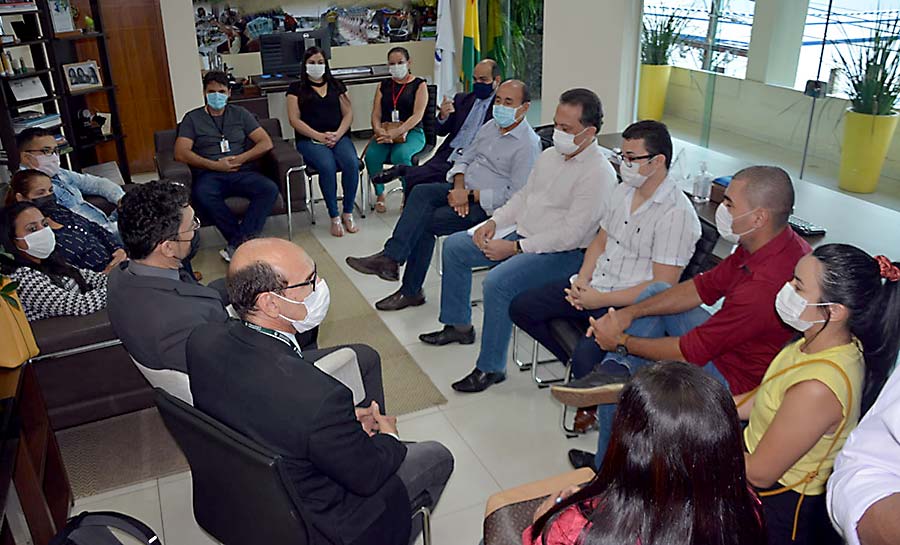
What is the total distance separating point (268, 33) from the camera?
7.76 metres

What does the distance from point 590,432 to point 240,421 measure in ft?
6.12

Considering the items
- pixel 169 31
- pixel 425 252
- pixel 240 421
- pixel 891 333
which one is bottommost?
pixel 425 252

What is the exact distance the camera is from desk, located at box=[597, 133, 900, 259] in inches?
120

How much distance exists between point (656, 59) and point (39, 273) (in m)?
4.31

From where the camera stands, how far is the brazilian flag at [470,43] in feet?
25.9

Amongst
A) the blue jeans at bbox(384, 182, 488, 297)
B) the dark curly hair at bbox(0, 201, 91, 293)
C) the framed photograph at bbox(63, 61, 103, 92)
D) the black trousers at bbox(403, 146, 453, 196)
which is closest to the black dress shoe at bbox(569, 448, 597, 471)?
the blue jeans at bbox(384, 182, 488, 297)

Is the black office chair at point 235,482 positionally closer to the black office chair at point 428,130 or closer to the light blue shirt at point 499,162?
the light blue shirt at point 499,162

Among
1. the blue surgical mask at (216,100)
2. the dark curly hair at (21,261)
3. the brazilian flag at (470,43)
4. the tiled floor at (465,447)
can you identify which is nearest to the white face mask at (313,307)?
the tiled floor at (465,447)

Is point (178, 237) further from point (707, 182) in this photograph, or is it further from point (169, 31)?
point (169, 31)

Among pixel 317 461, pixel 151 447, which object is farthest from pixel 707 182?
pixel 151 447

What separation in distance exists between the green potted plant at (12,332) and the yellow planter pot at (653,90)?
429 cm

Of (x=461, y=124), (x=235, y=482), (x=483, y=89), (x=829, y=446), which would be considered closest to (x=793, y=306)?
(x=829, y=446)

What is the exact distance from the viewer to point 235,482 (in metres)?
1.84

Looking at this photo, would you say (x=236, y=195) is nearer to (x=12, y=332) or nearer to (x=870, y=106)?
(x=12, y=332)
